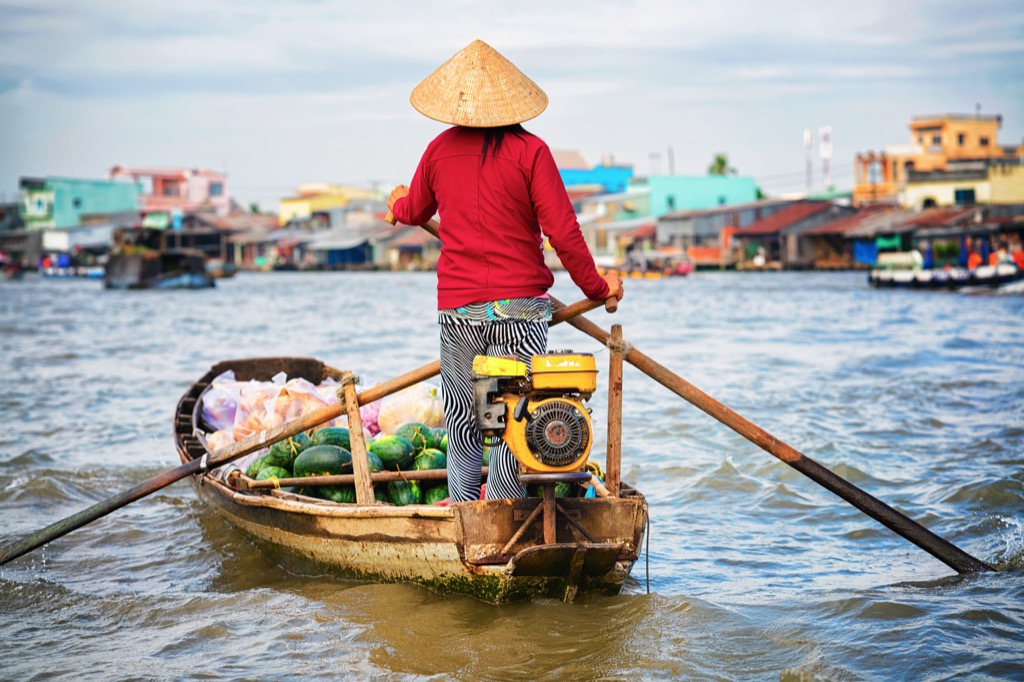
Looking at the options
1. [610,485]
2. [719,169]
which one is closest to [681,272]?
[719,169]

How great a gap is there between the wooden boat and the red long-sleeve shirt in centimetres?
74

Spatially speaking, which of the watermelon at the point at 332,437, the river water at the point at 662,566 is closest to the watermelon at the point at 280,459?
the watermelon at the point at 332,437

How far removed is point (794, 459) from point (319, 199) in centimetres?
6444

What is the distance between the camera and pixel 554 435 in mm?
3350

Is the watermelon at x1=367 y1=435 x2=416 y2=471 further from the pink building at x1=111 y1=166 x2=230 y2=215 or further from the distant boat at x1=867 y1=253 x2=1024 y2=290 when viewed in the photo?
the pink building at x1=111 y1=166 x2=230 y2=215

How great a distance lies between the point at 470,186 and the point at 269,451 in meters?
1.97

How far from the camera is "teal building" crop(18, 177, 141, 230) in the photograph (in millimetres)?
59281

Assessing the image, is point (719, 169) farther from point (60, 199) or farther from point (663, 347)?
point (663, 347)

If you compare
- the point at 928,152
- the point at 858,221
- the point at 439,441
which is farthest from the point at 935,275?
the point at 439,441

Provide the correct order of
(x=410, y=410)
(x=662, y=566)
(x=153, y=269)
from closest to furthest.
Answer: (x=662, y=566), (x=410, y=410), (x=153, y=269)

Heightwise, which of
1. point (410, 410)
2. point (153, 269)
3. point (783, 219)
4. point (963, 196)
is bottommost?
point (410, 410)

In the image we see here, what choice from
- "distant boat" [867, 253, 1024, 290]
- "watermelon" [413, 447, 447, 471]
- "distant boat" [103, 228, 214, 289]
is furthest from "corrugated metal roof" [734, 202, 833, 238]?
"watermelon" [413, 447, 447, 471]

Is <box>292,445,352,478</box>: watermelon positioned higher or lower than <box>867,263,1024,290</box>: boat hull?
lower

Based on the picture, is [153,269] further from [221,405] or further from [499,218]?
[499,218]
